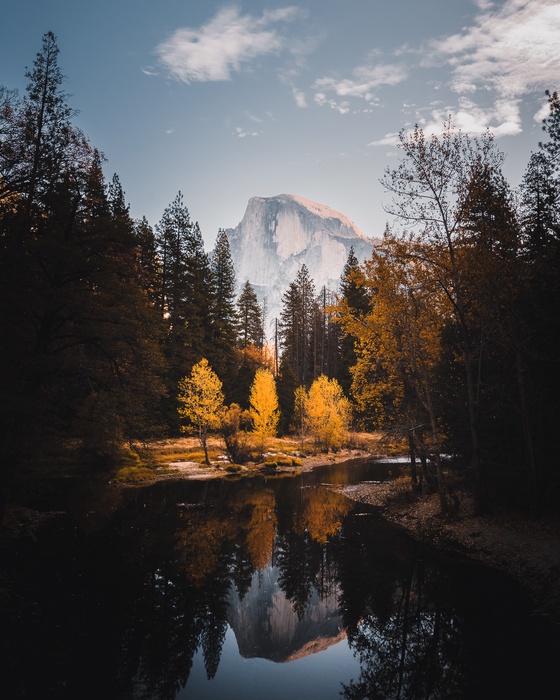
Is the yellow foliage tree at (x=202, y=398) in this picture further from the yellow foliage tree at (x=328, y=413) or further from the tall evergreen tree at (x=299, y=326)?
the tall evergreen tree at (x=299, y=326)

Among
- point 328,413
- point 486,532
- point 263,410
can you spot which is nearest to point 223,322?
point 263,410

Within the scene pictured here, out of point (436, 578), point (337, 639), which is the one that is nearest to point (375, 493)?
point (436, 578)

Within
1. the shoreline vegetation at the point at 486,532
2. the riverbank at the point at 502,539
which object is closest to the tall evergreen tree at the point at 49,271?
the shoreline vegetation at the point at 486,532

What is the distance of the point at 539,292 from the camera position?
13.4m

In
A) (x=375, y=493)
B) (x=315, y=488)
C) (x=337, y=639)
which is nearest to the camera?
(x=337, y=639)

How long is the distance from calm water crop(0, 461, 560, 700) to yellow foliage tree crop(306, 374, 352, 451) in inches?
982

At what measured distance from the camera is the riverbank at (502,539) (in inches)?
411

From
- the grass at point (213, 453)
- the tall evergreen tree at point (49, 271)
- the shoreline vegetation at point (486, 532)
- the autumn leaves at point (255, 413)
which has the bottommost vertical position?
the grass at point (213, 453)

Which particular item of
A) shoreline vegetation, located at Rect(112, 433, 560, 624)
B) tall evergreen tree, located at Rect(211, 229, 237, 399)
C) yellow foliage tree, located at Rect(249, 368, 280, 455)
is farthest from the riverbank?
tall evergreen tree, located at Rect(211, 229, 237, 399)

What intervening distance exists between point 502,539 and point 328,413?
30242 mm

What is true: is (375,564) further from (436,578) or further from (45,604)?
(45,604)

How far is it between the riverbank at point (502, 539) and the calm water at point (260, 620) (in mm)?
612

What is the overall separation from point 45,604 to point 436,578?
35.1 feet

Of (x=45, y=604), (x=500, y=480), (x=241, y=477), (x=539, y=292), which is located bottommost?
(x=241, y=477)
